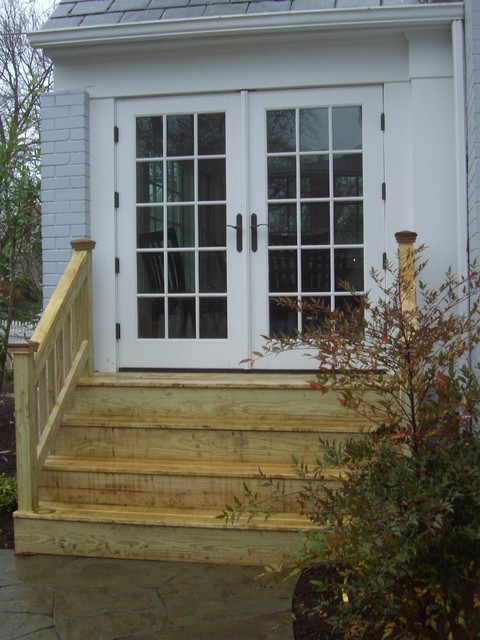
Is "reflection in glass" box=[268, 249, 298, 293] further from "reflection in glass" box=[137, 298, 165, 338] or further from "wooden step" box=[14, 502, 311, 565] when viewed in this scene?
"wooden step" box=[14, 502, 311, 565]

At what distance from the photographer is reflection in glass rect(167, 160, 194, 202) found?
5.29m

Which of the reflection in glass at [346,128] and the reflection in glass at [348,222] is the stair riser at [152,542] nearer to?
the reflection in glass at [348,222]

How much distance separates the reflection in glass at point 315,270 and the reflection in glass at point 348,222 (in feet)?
0.50

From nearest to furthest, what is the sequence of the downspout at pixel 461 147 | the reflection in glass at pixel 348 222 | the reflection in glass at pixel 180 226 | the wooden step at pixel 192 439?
the wooden step at pixel 192 439
the downspout at pixel 461 147
the reflection in glass at pixel 348 222
the reflection in glass at pixel 180 226

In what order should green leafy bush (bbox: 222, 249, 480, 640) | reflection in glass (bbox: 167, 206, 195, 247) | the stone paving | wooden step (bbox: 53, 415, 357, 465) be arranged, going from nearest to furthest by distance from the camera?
green leafy bush (bbox: 222, 249, 480, 640) → the stone paving → wooden step (bbox: 53, 415, 357, 465) → reflection in glass (bbox: 167, 206, 195, 247)

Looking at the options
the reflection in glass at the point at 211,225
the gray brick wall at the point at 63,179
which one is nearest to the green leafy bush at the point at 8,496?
the gray brick wall at the point at 63,179

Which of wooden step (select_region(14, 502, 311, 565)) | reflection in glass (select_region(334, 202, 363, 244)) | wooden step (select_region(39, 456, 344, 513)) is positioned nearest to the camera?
wooden step (select_region(14, 502, 311, 565))

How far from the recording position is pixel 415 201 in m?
4.84

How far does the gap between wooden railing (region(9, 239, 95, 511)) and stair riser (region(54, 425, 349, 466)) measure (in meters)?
0.21

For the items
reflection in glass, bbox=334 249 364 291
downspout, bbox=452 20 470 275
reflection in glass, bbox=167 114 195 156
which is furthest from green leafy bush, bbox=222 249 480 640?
reflection in glass, bbox=167 114 195 156

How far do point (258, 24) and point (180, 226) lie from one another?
Answer: 150 centimetres

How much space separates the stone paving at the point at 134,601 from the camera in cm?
308

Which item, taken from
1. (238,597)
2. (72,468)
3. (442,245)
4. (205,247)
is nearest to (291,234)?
(205,247)

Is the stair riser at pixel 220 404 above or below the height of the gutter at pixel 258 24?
below
